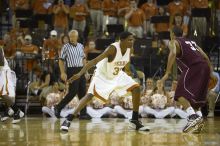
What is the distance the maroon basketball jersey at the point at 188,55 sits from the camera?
9.98 metres

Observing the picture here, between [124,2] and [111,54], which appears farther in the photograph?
[124,2]

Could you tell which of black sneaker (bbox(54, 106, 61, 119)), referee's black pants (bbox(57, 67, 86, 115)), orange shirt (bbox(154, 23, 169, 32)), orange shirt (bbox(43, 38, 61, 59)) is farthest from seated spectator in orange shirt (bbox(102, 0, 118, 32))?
black sneaker (bbox(54, 106, 61, 119))

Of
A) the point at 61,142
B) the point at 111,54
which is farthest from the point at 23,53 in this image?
the point at 61,142

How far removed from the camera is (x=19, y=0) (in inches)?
820

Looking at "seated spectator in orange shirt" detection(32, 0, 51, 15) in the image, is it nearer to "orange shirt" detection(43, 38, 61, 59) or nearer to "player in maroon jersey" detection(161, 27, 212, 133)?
"orange shirt" detection(43, 38, 61, 59)

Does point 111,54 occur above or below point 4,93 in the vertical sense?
above

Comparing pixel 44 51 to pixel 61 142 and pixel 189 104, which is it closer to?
pixel 189 104

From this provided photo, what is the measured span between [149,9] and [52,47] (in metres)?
3.66

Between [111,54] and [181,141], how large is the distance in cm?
240

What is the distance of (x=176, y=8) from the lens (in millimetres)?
19484

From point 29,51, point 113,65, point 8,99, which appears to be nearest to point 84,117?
point 8,99

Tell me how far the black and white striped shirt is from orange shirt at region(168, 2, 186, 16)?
6.11m

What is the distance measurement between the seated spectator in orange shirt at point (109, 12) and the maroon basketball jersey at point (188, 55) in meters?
9.95

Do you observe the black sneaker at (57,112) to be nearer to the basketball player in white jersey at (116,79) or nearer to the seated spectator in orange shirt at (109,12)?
the basketball player in white jersey at (116,79)
